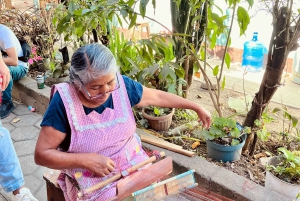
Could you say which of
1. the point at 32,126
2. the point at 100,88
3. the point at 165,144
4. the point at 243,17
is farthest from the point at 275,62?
the point at 32,126

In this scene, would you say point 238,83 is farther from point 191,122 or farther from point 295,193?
point 295,193

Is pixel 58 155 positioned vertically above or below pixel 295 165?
above

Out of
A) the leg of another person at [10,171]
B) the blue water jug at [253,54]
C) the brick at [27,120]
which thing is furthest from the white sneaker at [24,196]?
the blue water jug at [253,54]

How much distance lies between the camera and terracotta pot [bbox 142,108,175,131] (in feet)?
8.72

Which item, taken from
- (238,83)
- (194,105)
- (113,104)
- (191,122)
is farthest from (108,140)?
(238,83)

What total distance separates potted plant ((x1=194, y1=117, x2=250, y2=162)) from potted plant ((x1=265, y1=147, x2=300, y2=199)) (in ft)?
1.00

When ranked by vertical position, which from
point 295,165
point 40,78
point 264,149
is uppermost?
point 40,78

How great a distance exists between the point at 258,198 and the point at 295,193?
241 mm

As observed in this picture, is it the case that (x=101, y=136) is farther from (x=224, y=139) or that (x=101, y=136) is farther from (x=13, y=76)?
(x=13, y=76)

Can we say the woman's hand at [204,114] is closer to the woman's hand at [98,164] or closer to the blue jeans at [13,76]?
the woman's hand at [98,164]

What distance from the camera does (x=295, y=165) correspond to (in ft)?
5.97


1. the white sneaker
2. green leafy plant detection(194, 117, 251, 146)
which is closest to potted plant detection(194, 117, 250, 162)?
green leafy plant detection(194, 117, 251, 146)

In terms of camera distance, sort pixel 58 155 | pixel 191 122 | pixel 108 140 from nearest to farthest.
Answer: pixel 58 155, pixel 108 140, pixel 191 122

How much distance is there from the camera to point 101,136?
1522 millimetres
